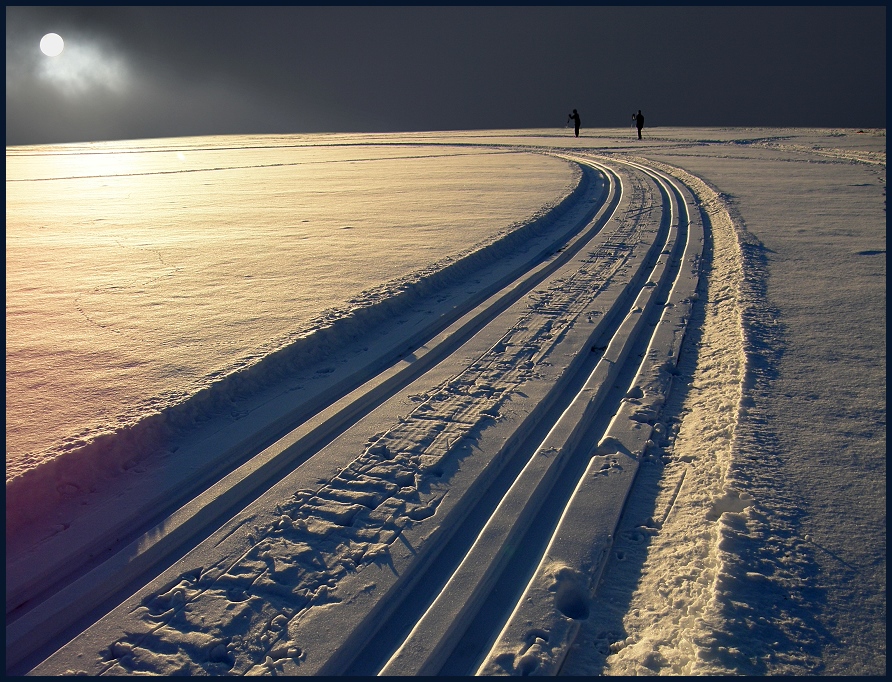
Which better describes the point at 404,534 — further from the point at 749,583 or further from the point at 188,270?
the point at 188,270

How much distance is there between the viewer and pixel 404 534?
2.94 m

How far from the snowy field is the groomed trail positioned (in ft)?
0.05

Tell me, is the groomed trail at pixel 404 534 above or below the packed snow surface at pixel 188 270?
below

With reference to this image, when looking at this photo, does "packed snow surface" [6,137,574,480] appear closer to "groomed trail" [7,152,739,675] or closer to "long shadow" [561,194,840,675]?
"groomed trail" [7,152,739,675]

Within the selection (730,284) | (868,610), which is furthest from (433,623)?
(730,284)

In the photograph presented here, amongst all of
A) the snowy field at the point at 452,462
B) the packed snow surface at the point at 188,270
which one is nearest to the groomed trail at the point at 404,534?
the snowy field at the point at 452,462

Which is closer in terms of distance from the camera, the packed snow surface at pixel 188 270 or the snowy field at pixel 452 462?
the snowy field at pixel 452 462

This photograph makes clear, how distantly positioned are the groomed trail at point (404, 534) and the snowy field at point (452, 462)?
0.01 meters

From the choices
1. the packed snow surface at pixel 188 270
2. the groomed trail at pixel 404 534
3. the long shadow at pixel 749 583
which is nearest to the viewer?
the long shadow at pixel 749 583

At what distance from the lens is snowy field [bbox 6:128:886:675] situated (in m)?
2.44

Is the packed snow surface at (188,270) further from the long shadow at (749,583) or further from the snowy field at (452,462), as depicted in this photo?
the long shadow at (749,583)

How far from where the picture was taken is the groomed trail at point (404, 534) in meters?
2.40

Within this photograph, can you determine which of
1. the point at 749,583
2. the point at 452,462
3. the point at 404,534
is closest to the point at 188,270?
the point at 452,462

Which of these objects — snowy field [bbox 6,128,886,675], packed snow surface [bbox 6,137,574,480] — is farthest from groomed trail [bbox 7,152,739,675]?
packed snow surface [bbox 6,137,574,480]
